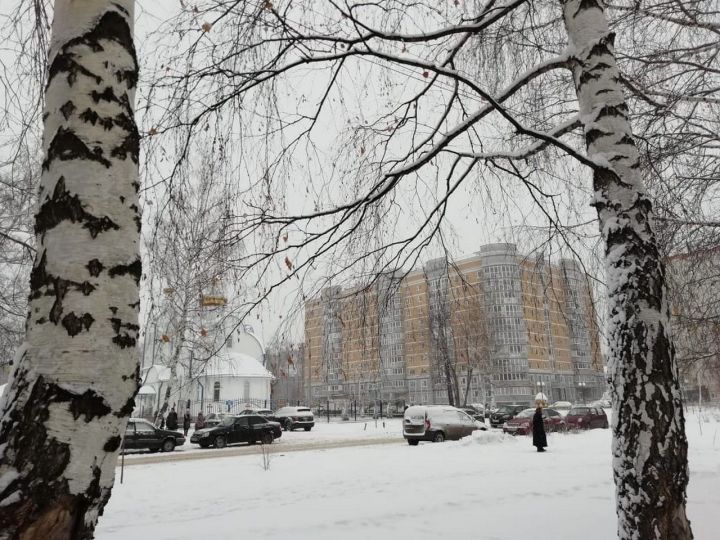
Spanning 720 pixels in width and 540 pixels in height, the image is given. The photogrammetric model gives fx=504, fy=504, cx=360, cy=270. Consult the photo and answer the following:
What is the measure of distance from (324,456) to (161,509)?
7.63 m

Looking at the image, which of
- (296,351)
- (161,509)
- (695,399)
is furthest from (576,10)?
(695,399)

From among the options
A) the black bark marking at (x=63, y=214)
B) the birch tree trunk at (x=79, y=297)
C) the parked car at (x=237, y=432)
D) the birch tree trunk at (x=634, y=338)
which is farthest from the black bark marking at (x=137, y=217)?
the parked car at (x=237, y=432)

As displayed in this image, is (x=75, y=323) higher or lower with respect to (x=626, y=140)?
lower

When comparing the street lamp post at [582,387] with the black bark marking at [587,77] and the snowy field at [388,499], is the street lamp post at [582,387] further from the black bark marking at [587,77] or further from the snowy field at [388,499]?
the black bark marking at [587,77]

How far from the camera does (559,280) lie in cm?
517

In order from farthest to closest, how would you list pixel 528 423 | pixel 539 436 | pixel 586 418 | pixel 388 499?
pixel 586 418 < pixel 528 423 < pixel 539 436 < pixel 388 499

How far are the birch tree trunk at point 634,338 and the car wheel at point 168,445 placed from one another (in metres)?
18.9

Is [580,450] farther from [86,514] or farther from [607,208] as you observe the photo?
[86,514]

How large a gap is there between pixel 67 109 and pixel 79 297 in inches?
27.7

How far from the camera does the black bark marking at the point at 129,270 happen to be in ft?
5.52

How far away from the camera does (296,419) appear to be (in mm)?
30453

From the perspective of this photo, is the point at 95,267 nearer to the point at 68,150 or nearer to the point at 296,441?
the point at 68,150

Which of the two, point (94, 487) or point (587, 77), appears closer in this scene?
point (94, 487)

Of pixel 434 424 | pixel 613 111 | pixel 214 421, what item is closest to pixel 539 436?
pixel 434 424
